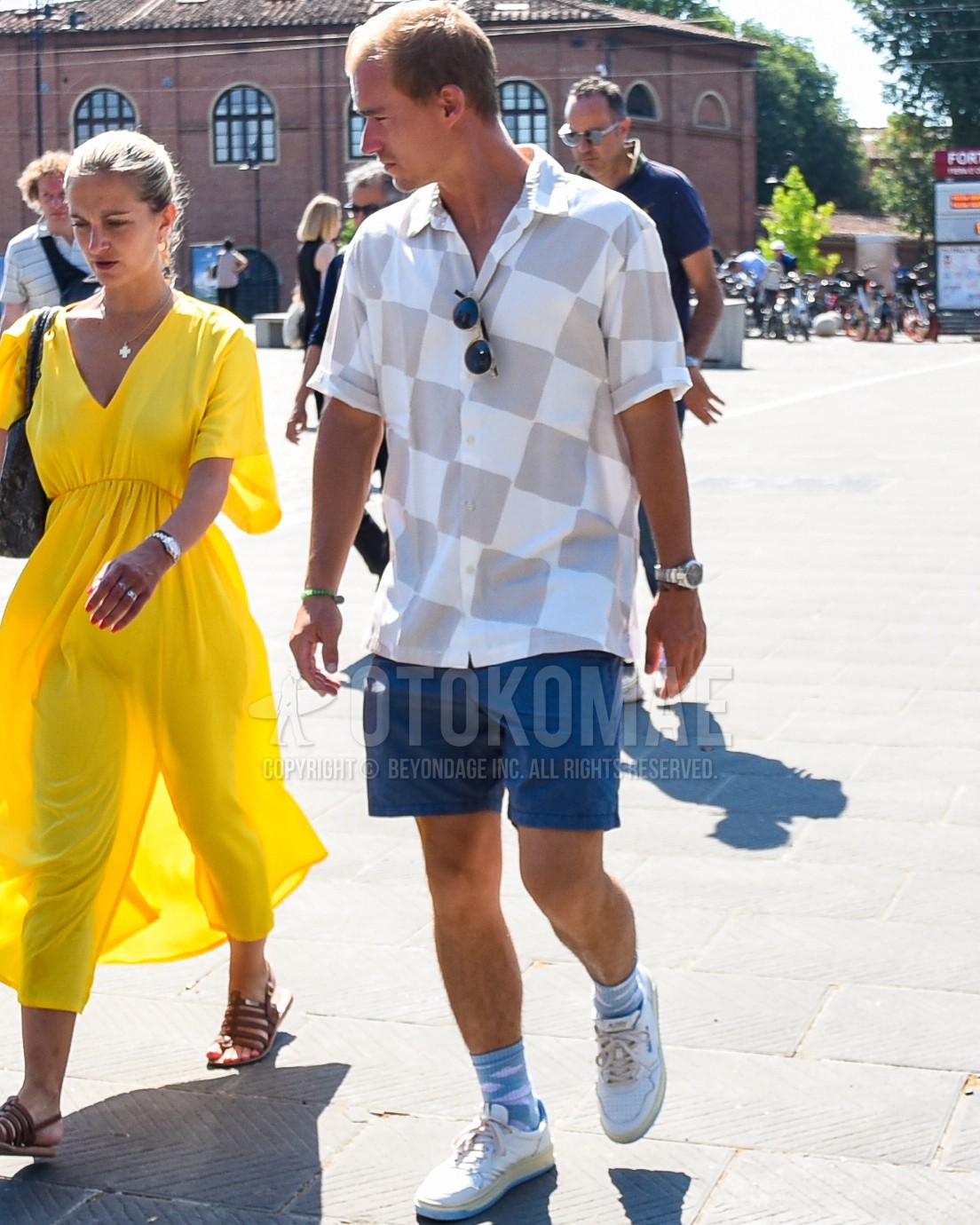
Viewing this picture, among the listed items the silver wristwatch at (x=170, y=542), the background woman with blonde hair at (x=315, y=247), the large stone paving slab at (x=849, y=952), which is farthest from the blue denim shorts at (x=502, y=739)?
the background woman with blonde hair at (x=315, y=247)

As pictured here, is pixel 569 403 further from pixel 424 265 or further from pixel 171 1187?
pixel 171 1187

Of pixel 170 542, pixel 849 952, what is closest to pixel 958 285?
pixel 849 952

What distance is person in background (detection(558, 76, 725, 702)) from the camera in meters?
6.13

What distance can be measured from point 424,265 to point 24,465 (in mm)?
1035

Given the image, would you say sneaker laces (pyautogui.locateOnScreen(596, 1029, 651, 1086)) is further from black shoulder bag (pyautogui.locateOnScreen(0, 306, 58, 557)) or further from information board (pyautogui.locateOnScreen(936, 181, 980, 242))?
information board (pyautogui.locateOnScreen(936, 181, 980, 242))

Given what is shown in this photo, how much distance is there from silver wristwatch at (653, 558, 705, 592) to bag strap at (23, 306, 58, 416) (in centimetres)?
133

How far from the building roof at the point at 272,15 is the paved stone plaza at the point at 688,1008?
55102 mm

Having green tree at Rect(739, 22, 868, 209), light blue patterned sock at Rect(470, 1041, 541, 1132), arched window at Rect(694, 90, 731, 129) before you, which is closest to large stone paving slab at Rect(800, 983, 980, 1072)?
light blue patterned sock at Rect(470, 1041, 541, 1132)

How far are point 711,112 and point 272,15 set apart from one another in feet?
50.5

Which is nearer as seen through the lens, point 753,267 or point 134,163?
point 134,163

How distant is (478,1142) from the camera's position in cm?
307

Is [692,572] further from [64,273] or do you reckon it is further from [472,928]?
[64,273]

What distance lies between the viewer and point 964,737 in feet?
20.1

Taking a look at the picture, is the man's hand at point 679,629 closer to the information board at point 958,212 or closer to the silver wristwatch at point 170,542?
the silver wristwatch at point 170,542
